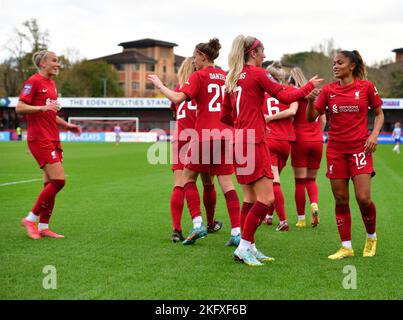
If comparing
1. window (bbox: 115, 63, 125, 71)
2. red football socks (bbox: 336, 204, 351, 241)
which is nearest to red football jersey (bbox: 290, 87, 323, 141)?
red football socks (bbox: 336, 204, 351, 241)

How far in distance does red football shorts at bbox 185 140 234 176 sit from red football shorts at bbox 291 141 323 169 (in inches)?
74.5

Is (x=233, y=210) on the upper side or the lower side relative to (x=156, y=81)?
lower

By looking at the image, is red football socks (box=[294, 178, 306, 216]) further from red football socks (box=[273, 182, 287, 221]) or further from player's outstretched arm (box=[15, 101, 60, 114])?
player's outstretched arm (box=[15, 101, 60, 114])

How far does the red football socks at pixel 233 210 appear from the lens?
7141 millimetres

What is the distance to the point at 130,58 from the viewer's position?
330 feet

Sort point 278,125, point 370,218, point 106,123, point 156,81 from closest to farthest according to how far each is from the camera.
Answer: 1. point 156,81
2. point 370,218
3. point 278,125
4. point 106,123

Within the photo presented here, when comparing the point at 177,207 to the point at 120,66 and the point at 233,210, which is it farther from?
the point at 120,66

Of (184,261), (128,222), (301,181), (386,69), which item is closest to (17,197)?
(128,222)

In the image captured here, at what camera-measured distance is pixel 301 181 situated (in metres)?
8.91

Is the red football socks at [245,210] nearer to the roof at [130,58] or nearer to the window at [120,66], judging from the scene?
the roof at [130,58]

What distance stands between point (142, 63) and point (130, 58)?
2.21 meters

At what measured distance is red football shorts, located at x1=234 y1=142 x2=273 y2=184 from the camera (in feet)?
19.9

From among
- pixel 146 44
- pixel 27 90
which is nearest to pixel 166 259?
pixel 27 90
